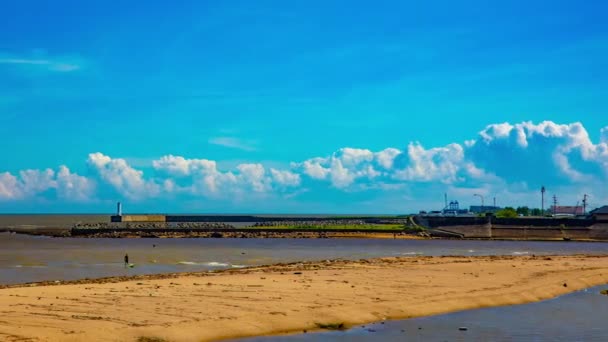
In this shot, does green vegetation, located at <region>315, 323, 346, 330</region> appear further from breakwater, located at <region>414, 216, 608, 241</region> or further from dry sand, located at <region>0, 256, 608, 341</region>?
breakwater, located at <region>414, 216, 608, 241</region>

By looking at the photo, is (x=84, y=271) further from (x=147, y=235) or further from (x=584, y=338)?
(x=147, y=235)

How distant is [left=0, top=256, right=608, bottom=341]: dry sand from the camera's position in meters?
20.4

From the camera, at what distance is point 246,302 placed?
26328 mm

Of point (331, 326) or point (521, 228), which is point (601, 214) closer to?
point (521, 228)

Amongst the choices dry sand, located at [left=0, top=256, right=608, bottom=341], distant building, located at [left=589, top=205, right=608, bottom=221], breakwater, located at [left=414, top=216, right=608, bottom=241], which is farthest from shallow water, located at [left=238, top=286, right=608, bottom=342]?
distant building, located at [left=589, top=205, right=608, bottom=221]

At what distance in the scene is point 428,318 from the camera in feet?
86.5

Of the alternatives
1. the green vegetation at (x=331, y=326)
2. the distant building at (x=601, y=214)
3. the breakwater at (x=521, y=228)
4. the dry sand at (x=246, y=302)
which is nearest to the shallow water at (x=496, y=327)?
the green vegetation at (x=331, y=326)

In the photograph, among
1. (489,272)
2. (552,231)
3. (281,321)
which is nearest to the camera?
(281,321)

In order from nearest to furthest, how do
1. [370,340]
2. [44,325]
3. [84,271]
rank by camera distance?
[44,325] < [370,340] < [84,271]

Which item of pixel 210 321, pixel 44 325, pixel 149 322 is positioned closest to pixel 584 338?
pixel 210 321

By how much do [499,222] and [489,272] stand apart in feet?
375

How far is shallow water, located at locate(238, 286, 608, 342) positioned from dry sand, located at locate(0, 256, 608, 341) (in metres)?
0.92

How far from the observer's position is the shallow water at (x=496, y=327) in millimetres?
22438

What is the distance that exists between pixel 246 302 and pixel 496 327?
861 cm
